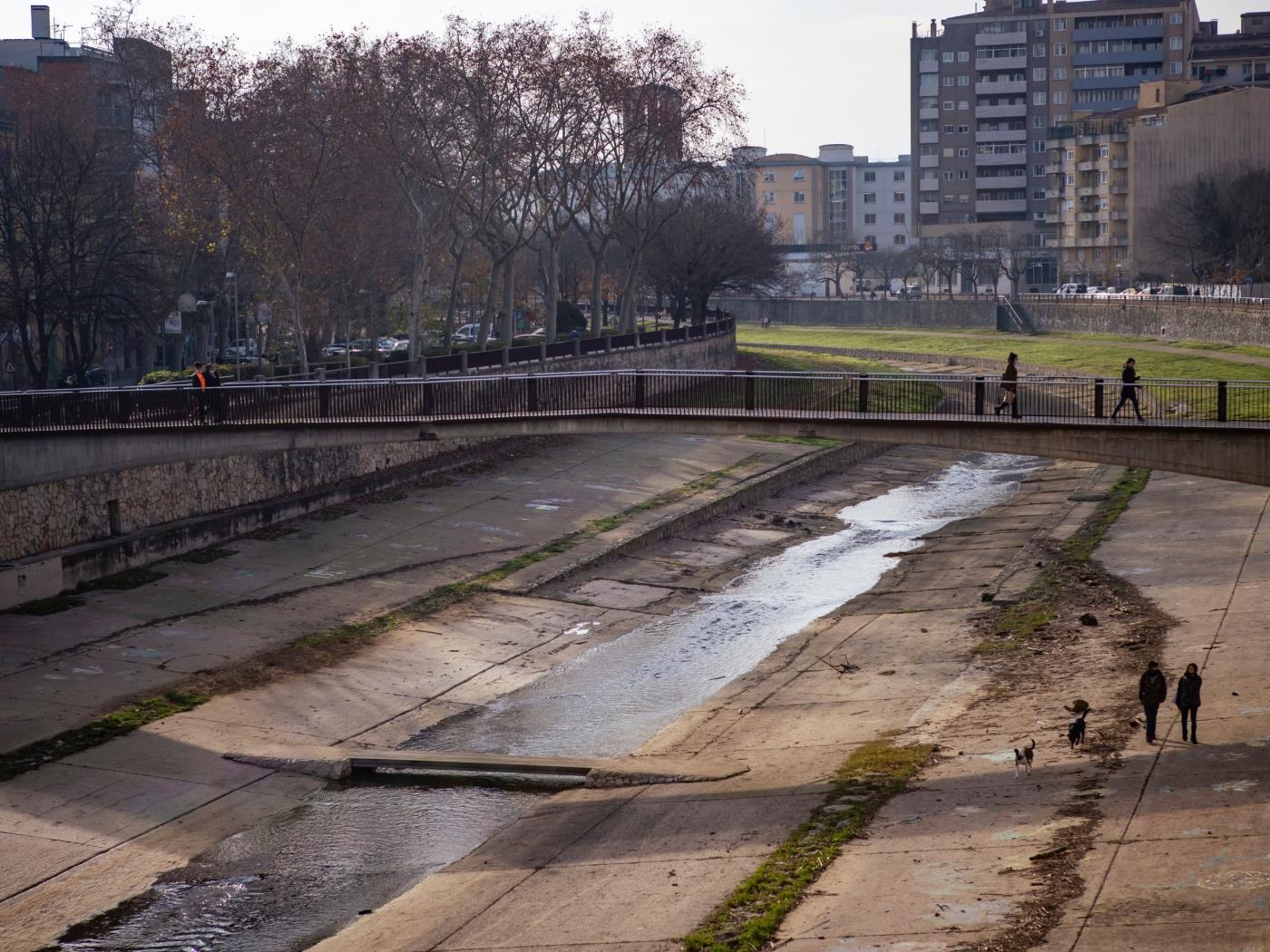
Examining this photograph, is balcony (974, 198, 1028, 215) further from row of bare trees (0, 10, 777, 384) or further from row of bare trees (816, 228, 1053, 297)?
row of bare trees (0, 10, 777, 384)

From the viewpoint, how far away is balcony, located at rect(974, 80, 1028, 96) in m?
155

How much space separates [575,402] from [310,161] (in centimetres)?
2767

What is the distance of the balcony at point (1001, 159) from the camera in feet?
514

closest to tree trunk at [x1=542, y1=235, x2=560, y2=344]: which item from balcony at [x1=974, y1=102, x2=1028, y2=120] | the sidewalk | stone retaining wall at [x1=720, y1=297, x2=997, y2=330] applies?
the sidewalk

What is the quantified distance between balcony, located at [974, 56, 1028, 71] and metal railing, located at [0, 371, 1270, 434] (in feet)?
405

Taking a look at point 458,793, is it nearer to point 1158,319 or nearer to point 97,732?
point 97,732

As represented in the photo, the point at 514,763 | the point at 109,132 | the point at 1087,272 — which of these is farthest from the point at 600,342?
the point at 1087,272

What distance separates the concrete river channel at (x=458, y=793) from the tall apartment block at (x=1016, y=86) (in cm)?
11711

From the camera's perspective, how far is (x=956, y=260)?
14150cm

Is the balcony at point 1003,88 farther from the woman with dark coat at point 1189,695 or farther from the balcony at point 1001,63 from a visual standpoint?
the woman with dark coat at point 1189,695

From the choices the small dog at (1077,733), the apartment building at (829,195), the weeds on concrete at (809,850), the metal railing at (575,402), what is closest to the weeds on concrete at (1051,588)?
the metal railing at (575,402)

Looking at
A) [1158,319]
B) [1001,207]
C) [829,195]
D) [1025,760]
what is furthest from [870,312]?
[1025,760]

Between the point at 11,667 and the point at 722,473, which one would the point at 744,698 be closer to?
the point at 11,667

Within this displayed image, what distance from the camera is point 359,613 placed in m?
34.5
